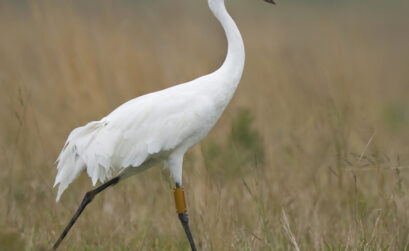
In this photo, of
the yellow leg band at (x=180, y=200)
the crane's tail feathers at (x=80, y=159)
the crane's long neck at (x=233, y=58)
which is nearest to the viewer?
the crane's tail feathers at (x=80, y=159)

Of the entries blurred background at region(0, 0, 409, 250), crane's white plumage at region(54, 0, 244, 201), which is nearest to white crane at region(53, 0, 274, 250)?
crane's white plumage at region(54, 0, 244, 201)

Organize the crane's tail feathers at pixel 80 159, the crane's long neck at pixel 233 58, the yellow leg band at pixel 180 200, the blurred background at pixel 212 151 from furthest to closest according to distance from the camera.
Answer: the blurred background at pixel 212 151
the yellow leg band at pixel 180 200
the crane's long neck at pixel 233 58
the crane's tail feathers at pixel 80 159

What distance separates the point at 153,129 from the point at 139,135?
3.9 inches

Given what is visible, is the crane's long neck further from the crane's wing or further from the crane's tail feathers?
the crane's tail feathers

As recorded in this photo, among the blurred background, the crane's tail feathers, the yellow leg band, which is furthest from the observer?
the blurred background

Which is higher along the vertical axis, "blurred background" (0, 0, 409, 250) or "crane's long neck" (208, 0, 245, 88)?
"crane's long neck" (208, 0, 245, 88)

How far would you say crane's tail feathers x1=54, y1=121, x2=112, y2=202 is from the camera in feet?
13.4

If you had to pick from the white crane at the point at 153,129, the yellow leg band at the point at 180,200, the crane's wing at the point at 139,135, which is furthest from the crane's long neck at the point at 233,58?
the yellow leg band at the point at 180,200

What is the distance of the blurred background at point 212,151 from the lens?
4.60 meters

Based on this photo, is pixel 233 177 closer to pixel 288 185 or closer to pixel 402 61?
pixel 288 185

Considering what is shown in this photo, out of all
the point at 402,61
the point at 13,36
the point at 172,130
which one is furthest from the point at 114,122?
the point at 402,61

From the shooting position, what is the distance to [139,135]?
4.14 metres

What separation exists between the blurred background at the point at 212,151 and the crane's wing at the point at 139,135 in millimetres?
350

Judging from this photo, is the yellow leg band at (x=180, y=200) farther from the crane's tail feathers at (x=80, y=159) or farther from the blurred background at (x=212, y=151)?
the crane's tail feathers at (x=80, y=159)
